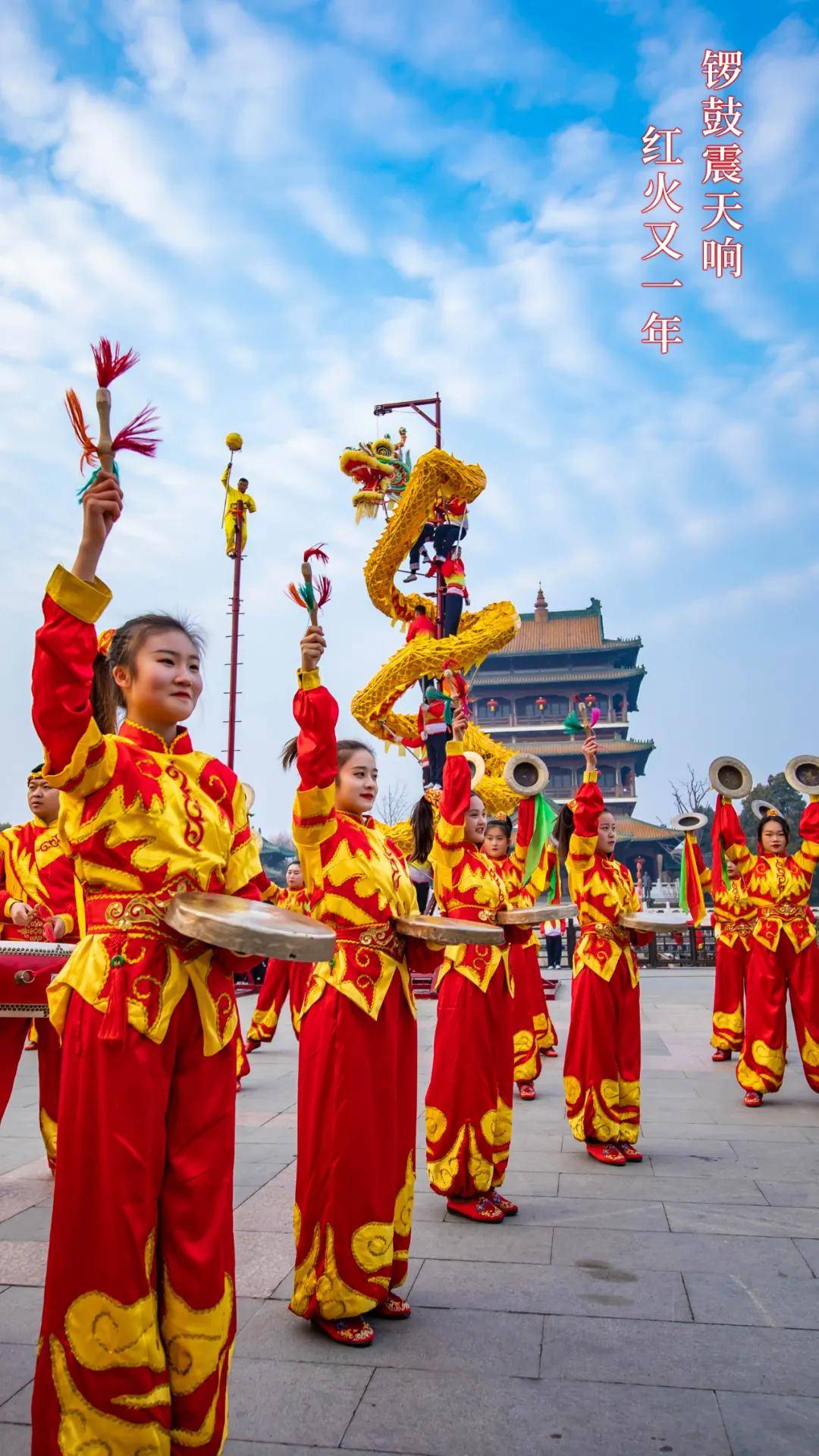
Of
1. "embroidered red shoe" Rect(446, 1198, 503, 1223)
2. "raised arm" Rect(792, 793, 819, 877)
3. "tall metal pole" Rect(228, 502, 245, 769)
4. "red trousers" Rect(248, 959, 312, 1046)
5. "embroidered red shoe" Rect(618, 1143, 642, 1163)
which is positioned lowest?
"embroidered red shoe" Rect(618, 1143, 642, 1163)

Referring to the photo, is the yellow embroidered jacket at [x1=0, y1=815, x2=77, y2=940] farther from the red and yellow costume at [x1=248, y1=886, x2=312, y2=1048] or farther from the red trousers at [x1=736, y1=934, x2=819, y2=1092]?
the red trousers at [x1=736, y1=934, x2=819, y2=1092]

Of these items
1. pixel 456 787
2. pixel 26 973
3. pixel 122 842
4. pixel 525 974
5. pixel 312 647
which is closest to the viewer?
pixel 122 842

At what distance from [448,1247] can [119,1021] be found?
7.61 feet

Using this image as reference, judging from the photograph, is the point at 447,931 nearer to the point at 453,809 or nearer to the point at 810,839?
the point at 453,809

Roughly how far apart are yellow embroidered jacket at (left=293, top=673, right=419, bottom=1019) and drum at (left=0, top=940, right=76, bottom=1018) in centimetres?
92

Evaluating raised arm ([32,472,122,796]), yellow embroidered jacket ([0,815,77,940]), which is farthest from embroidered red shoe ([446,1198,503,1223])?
raised arm ([32,472,122,796])

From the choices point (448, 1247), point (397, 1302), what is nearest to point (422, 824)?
point (448, 1247)

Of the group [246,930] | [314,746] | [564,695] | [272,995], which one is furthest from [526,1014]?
[564,695]

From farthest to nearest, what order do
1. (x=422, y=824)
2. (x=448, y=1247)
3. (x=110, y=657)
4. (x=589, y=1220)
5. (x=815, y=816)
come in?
(x=815, y=816), (x=422, y=824), (x=589, y=1220), (x=448, y=1247), (x=110, y=657)

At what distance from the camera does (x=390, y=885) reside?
3256 mm

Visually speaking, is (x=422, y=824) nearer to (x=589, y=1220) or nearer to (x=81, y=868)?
(x=589, y=1220)

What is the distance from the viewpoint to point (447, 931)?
120 inches

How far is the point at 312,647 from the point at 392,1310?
2.04 m

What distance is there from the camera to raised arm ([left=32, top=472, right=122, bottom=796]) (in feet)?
6.32
